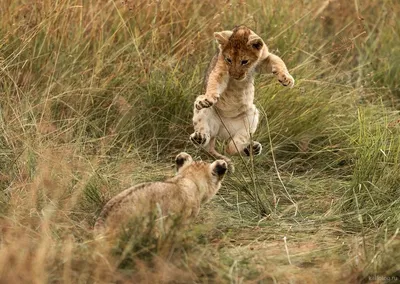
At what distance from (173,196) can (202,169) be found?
492 millimetres

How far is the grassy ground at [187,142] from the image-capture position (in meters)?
5.41

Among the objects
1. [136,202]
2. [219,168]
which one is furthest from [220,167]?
[136,202]

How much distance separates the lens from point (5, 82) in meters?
7.88

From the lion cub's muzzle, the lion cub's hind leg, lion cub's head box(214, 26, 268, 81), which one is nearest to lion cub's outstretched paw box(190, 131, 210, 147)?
the lion cub's hind leg

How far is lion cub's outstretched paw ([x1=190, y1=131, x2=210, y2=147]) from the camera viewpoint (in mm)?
7438

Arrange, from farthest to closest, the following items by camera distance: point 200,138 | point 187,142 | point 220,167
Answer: point 187,142, point 200,138, point 220,167

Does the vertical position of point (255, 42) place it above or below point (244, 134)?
above

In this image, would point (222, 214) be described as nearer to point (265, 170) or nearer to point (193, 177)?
point (193, 177)

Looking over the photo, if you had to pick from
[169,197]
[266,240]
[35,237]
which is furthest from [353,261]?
[35,237]

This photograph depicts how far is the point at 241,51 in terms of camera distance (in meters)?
7.35

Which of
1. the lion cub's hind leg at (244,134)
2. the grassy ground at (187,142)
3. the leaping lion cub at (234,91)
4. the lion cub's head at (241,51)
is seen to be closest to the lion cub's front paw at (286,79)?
the leaping lion cub at (234,91)

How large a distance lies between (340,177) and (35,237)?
3.03 m

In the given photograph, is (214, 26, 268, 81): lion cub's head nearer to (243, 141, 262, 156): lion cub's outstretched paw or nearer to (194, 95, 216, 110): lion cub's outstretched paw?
(194, 95, 216, 110): lion cub's outstretched paw

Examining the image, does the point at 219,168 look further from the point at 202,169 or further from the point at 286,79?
the point at 286,79
